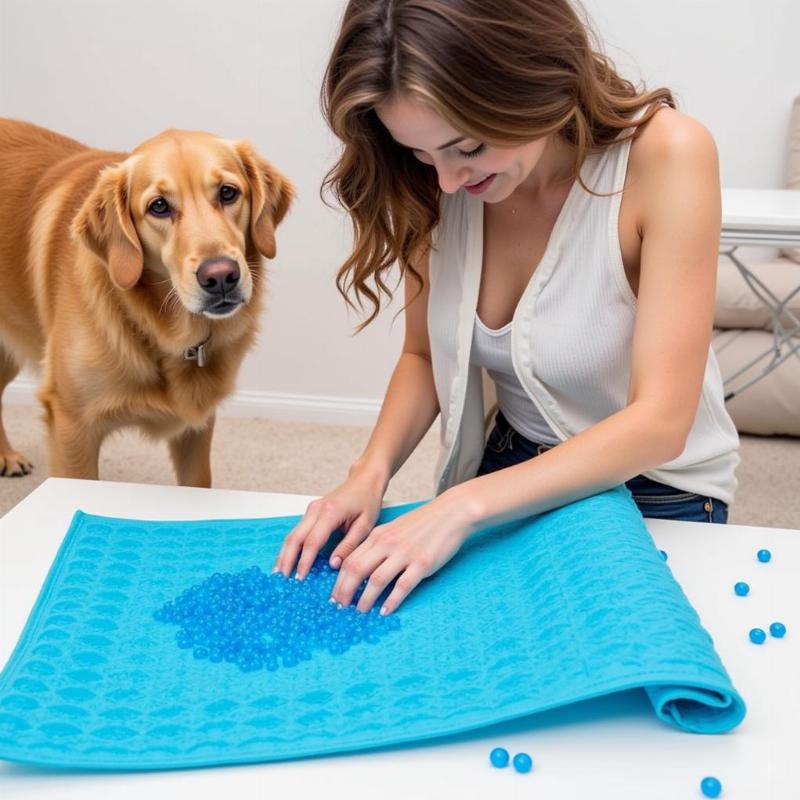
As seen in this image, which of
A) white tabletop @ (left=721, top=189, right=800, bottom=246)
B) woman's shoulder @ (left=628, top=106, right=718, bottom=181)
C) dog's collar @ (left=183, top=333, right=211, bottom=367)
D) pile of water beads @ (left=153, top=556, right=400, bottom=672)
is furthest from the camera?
white tabletop @ (left=721, top=189, right=800, bottom=246)

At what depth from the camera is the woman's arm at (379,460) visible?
92cm

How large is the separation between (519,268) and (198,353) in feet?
2.26

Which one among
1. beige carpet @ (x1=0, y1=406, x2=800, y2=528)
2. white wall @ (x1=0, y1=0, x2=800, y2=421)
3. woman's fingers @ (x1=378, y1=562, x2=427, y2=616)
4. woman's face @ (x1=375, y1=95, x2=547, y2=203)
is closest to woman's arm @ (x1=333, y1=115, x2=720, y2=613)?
woman's fingers @ (x1=378, y1=562, x2=427, y2=616)

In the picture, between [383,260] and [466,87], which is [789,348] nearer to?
[383,260]

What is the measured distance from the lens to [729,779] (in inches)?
24.7

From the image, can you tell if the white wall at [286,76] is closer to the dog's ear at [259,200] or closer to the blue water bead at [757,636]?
the dog's ear at [259,200]

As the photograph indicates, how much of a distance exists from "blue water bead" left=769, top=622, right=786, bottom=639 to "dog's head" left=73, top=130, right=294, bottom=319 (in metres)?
0.99

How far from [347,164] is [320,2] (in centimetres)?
178

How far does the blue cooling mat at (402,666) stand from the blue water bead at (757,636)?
10 centimetres

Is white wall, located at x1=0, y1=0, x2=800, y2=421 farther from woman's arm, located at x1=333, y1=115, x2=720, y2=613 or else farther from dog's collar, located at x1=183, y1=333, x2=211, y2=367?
woman's arm, located at x1=333, y1=115, x2=720, y2=613

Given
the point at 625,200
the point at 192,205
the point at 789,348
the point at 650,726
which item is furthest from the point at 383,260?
the point at 789,348

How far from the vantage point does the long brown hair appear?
2.92 feet

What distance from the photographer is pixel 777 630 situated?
803mm

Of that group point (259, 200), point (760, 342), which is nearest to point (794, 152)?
point (760, 342)
